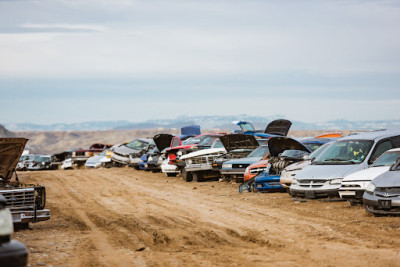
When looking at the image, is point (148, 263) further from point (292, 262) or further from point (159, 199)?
point (159, 199)

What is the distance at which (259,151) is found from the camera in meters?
22.3

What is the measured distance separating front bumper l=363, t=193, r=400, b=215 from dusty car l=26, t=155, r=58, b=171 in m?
34.8

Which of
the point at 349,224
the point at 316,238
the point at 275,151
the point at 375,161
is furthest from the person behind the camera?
the point at 275,151

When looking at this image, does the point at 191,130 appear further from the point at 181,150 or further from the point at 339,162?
the point at 339,162

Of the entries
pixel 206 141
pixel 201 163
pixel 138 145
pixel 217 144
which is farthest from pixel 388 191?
pixel 138 145

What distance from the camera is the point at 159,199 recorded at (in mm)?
18547

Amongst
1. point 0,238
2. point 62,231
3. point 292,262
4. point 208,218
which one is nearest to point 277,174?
point 208,218

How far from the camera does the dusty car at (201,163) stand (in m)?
24.1

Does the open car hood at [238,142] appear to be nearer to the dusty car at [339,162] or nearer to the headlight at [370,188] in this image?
the dusty car at [339,162]

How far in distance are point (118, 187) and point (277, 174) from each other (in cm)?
716

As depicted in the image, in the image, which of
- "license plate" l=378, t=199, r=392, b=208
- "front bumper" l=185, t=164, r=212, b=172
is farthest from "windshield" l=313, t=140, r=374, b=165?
"front bumper" l=185, t=164, r=212, b=172

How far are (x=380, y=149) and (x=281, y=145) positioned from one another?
416 cm

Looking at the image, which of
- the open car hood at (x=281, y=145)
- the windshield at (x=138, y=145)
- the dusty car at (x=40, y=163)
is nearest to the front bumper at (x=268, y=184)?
the open car hood at (x=281, y=145)

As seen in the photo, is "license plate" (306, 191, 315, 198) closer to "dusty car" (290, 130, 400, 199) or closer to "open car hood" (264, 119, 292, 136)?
"dusty car" (290, 130, 400, 199)
